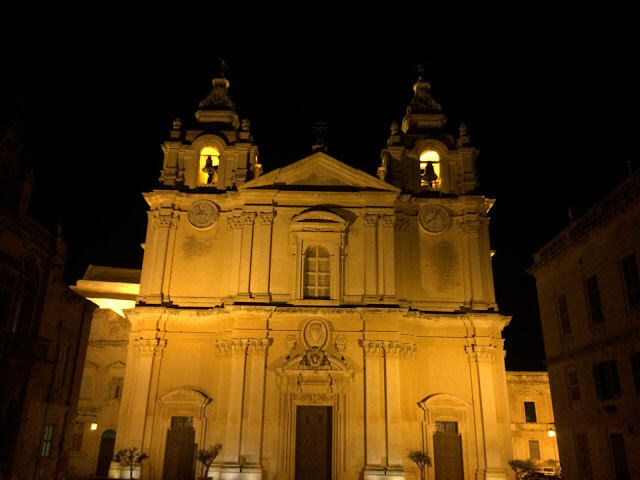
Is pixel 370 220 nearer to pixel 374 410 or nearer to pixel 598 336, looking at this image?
pixel 374 410

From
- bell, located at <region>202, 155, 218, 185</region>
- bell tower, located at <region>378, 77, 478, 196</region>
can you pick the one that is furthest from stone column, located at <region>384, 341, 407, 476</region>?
bell, located at <region>202, 155, 218, 185</region>

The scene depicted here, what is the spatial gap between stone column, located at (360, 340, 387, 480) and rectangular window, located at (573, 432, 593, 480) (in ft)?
22.8

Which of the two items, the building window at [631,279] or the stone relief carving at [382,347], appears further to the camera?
the stone relief carving at [382,347]

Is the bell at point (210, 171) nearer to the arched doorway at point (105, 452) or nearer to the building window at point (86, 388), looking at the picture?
the building window at point (86, 388)

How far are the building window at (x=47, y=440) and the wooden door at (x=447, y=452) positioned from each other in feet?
49.3

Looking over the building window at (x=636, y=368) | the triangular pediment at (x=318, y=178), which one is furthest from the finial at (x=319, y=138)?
the building window at (x=636, y=368)

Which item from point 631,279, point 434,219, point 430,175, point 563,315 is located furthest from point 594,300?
point 430,175

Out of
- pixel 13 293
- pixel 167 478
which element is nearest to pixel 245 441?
pixel 167 478

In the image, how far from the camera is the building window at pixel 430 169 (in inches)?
A: 1063

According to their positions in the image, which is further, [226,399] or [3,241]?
[226,399]

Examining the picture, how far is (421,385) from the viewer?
23.2 metres

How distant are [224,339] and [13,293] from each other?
25.8ft

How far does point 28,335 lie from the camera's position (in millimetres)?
19266

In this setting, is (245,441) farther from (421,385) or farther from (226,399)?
(421,385)
